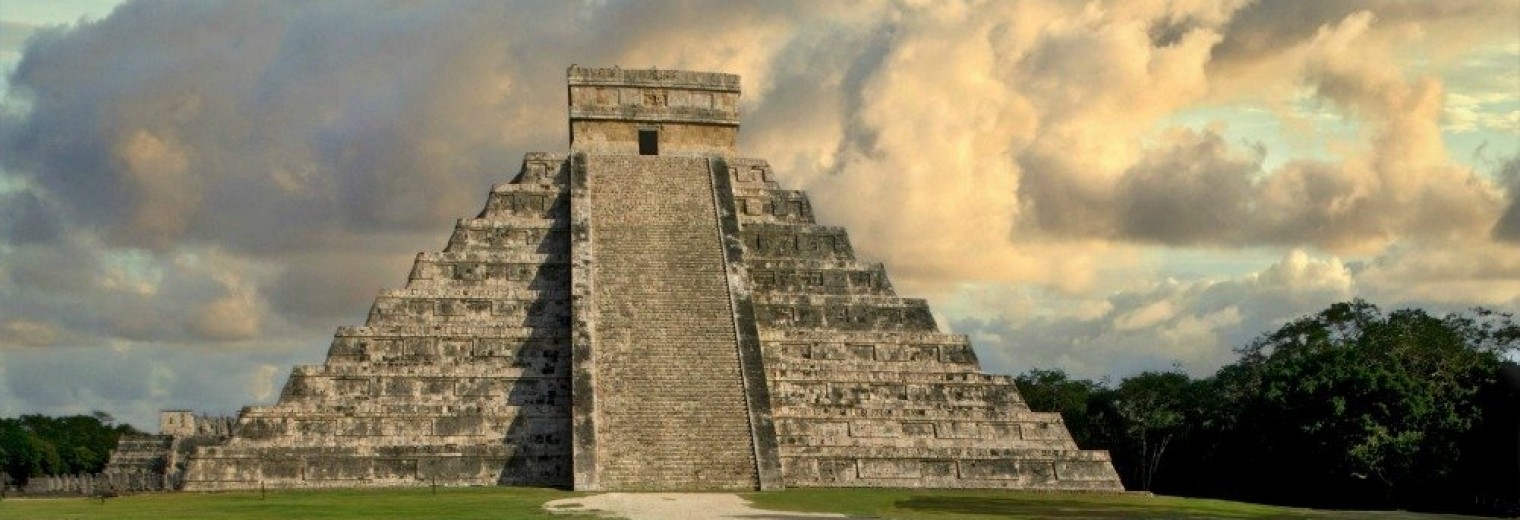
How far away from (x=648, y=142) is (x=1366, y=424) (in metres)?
17.4

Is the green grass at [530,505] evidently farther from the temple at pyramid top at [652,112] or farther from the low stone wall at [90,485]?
the temple at pyramid top at [652,112]

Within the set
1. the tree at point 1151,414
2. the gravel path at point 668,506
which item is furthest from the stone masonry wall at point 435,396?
the tree at point 1151,414

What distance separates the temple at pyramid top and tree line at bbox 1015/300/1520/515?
1432cm

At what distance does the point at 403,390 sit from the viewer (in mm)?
31719

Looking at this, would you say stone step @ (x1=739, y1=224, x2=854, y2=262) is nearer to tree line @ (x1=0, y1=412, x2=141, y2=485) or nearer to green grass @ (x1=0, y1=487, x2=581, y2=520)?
green grass @ (x1=0, y1=487, x2=581, y2=520)

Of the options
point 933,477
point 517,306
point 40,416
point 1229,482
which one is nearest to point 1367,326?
point 1229,482

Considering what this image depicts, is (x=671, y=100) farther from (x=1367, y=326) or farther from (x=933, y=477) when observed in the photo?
(x=1367, y=326)

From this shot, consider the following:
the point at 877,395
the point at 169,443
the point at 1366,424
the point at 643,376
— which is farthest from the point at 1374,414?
the point at 169,443

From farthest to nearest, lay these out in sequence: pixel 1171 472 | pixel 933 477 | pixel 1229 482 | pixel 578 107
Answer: pixel 1171 472, pixel 1229 482, pixel 578 107, pixel 933 477

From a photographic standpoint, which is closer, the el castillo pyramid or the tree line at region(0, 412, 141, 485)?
the el castillo pyramid

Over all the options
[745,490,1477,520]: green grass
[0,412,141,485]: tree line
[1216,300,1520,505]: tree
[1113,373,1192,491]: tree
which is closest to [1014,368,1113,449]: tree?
[1113,373,1192,491]: tree

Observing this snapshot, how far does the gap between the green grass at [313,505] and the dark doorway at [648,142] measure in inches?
468

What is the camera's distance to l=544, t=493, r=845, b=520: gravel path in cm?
2322

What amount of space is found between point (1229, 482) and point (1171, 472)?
5896 millimetres
